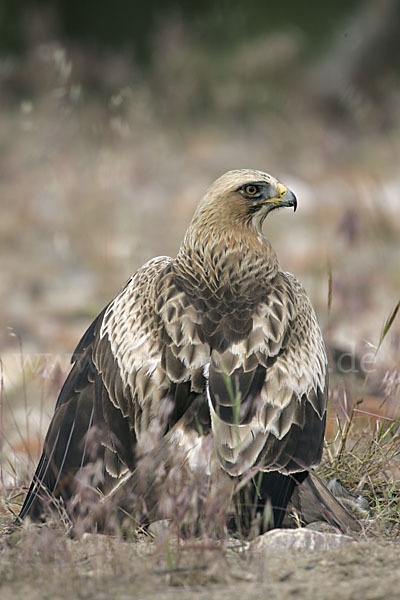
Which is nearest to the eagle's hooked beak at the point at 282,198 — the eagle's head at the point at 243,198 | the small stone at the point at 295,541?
the eagle's head at the point at 243,198

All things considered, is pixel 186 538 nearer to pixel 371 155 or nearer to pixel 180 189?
pixel 180 189

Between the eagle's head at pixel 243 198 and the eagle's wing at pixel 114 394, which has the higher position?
the eagle's head at pixel 243 198

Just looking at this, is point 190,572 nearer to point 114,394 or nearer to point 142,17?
point 114,394

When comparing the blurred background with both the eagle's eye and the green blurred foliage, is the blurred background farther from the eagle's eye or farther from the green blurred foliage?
the eagle's eye

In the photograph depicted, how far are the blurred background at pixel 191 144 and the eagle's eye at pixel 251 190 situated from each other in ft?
13.0

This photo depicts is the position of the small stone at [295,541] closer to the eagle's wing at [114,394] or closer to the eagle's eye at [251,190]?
the eagle's wing at [114,394]

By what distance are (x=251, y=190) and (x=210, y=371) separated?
0.96m

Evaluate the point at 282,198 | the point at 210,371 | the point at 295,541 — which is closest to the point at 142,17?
the point at 282,198

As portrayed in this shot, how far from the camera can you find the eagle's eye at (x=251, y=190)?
156 inches

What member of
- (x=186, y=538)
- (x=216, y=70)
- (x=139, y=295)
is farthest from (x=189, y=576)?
(x=216, y=70)

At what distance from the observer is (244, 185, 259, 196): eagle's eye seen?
156 inches

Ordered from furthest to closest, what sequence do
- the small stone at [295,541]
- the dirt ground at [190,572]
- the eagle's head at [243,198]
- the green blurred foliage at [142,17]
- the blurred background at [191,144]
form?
the green blurred foliage at [142,17] → the blurred background at [191,144] → the eagle's head at [243,198] → the small stone at [295,541] → the dirt ground at [190,572]

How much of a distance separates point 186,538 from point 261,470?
0.45 metres

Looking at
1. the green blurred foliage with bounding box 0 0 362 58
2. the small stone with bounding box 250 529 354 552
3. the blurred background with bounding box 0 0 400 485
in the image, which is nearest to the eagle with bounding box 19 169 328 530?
the small stone with bounding box 250 529 354 552
